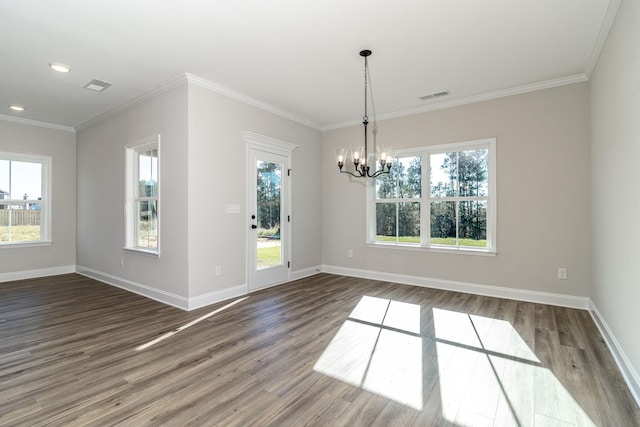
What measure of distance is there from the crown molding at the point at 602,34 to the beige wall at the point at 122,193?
13.9ft

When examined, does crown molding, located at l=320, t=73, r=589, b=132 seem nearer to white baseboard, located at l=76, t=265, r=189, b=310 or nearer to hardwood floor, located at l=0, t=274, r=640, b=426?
hardwood floor, located at l=0, t=274, r=640, b=426

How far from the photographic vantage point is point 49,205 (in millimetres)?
5805

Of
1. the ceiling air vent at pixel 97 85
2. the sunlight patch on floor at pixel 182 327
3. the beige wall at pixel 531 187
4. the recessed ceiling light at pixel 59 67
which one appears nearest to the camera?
the sunlight patch on floor at pixel 182 327

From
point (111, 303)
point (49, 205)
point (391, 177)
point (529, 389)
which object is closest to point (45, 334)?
point (111, 303)

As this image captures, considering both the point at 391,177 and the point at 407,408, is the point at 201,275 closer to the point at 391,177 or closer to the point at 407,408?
the point at 407,408

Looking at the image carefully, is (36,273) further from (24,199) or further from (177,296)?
(177,296)

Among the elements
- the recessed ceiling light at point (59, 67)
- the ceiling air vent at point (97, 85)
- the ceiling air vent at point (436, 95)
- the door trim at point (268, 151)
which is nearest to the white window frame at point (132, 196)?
the ceiling air vent at point (97, 85)

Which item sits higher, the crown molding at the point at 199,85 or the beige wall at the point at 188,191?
the crown molding at the point at 199,85

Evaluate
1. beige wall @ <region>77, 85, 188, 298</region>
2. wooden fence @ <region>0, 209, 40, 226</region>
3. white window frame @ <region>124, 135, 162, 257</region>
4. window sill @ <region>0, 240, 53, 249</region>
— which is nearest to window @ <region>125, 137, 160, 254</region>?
white window frame @ <region>124, 135, 162, 257</region>

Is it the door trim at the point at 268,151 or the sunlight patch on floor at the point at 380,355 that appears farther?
the door trim at the point at 268,151

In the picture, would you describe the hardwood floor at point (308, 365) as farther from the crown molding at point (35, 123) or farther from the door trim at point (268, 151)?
the crown molding at point (35, 123)

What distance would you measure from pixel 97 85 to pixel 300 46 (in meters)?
2.82

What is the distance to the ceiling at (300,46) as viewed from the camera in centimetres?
257

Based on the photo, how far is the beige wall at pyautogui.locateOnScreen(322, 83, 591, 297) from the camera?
3.81 metres
